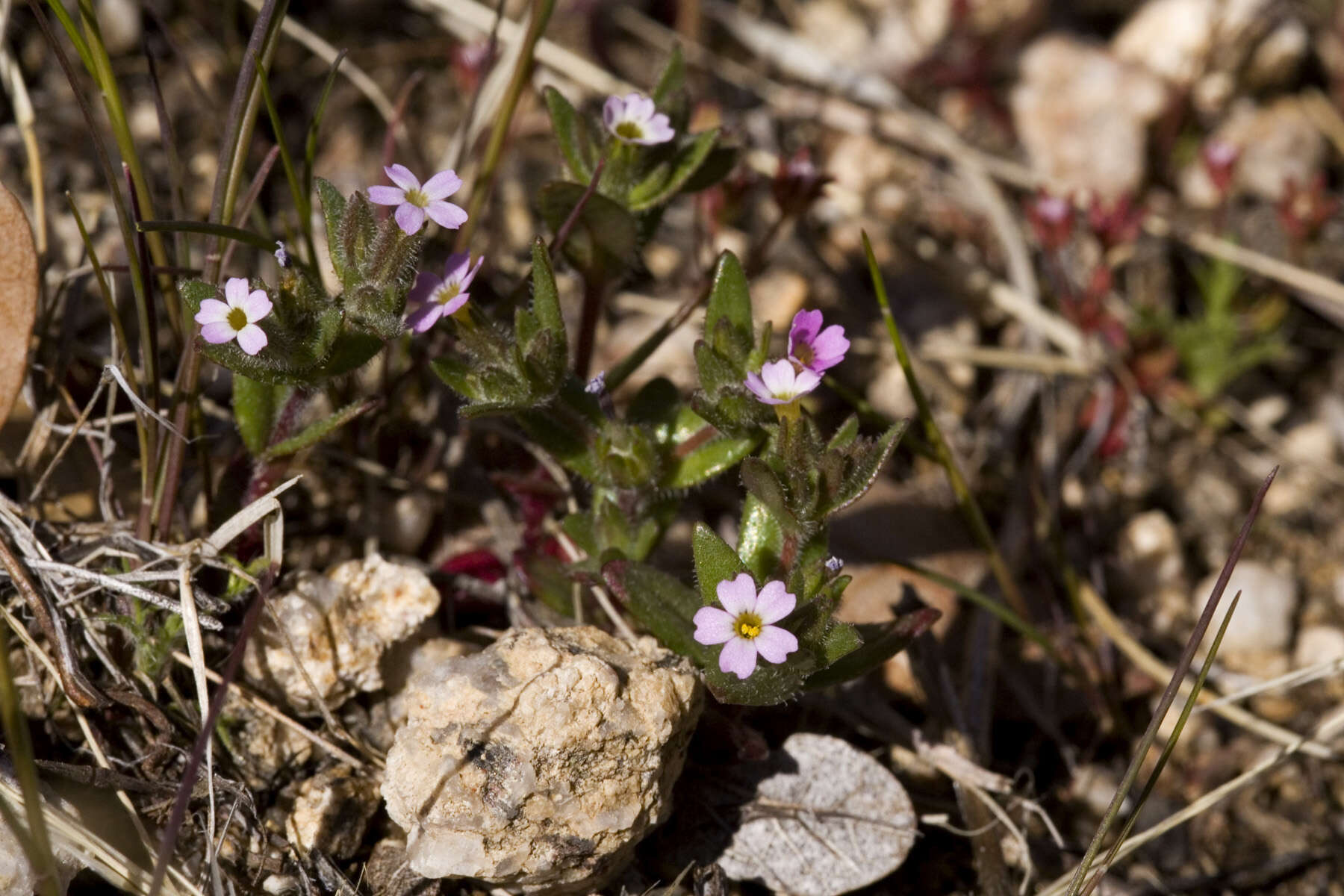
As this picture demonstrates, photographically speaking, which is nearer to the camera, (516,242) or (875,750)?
(875,750)

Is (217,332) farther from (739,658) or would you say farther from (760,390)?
(739,658)

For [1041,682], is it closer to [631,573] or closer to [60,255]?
[631,573]

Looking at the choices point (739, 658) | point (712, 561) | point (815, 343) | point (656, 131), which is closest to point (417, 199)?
point (656, 131)

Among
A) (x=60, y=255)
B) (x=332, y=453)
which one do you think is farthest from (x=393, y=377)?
(x=60, y=255)

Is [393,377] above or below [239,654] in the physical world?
above

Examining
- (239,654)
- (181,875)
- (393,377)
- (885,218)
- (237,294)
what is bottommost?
(181,875)

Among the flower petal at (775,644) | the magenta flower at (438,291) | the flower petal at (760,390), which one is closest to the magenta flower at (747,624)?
the flower petal at (775,644)

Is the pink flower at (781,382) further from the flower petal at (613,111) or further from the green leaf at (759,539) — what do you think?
the flower petal at (613,111)

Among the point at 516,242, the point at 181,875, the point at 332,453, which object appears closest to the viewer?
the point at 181,875
